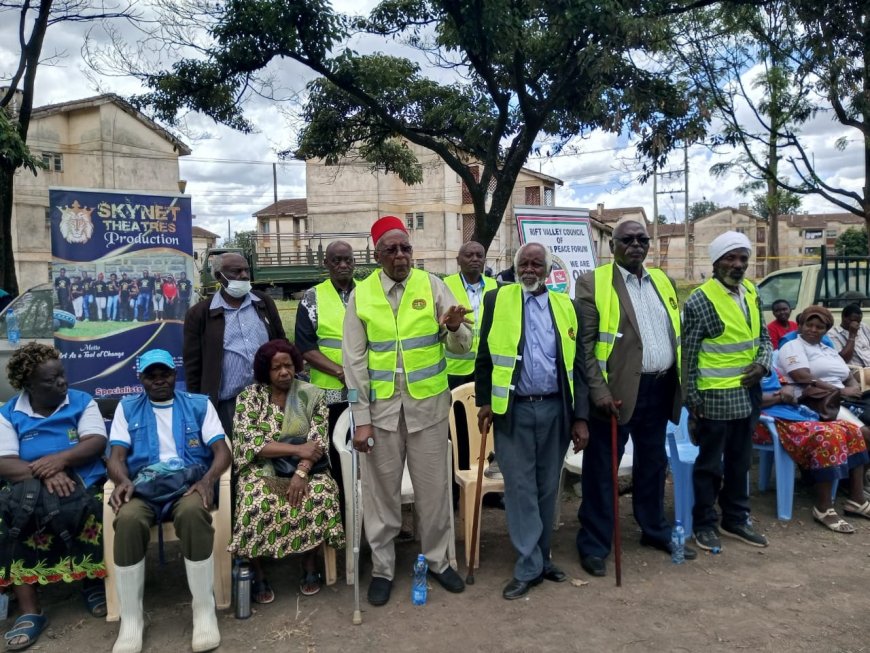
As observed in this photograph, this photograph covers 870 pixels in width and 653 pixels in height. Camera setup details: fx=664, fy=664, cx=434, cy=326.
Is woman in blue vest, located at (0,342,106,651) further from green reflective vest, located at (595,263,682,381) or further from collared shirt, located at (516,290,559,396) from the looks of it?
green reflective vest, located at (595,263,682,381)

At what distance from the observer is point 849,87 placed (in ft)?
32.5

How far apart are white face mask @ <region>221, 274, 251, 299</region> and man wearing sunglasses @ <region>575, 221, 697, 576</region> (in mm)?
2067

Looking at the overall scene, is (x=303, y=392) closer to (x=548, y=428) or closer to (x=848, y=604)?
(x=548, y=428)

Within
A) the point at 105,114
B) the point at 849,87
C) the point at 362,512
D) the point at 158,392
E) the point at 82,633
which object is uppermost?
the point at 105,114

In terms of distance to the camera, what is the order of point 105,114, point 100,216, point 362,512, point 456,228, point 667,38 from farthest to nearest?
point 456,228 < point 105,114 < point 667,38 < point 100,216 < point 362,512

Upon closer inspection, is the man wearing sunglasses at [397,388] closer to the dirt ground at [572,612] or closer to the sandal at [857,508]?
the dirt ground at [572,612]

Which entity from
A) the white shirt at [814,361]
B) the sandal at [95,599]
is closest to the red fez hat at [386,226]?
the sandal at [95,599]

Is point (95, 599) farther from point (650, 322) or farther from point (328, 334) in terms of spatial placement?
point (650, 322)

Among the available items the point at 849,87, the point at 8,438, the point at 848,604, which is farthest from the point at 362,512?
the point at 849,87

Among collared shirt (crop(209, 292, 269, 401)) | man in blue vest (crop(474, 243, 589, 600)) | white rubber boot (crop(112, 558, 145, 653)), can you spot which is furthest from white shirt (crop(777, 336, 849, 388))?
white rubber boot (crop(112, 558, 145, 653))

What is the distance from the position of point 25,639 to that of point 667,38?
8293mm

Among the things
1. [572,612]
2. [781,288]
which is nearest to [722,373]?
[572,612]

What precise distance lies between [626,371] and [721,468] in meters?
1.12

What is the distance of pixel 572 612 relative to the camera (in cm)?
338
